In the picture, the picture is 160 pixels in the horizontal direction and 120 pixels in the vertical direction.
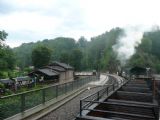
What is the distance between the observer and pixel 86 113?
7.38m

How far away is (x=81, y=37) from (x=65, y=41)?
45976 mm

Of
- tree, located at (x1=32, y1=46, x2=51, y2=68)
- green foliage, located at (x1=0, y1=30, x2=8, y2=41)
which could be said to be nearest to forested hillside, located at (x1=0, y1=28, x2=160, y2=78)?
tree, located at (x1=32, y1=46, x2=51, y2=68)

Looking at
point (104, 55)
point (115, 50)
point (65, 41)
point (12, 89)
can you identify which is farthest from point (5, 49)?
point (65, 41)

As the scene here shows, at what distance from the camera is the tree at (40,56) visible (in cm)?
8231

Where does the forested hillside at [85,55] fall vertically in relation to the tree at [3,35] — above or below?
above

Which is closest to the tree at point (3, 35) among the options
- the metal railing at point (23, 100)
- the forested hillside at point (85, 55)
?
the metal railing at point (23, 100)

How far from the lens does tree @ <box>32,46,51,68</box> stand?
82.3 m

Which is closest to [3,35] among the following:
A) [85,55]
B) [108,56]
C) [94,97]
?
[94,97]

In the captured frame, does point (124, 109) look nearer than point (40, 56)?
Yes

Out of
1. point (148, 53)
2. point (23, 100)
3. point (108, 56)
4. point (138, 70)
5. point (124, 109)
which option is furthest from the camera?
point (108, 56)

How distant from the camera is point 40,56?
8281 centimetres

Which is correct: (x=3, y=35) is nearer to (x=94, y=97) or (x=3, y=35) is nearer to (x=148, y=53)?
(x=94, y=97)

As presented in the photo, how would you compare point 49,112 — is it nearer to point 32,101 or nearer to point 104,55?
point 32,101

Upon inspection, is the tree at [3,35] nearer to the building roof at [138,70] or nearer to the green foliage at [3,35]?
the green foliage at [3,35]
